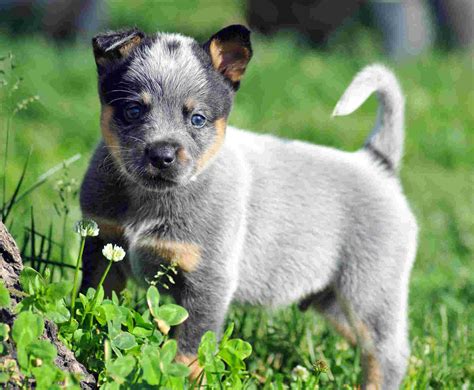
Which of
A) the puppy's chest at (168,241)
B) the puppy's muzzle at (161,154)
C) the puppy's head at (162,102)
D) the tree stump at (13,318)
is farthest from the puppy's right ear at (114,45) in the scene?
the tree stump at (13,318)

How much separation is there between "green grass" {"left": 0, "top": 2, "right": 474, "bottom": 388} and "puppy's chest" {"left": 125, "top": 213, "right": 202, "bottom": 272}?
582 mm

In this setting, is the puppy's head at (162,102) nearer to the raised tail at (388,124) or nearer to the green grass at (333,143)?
the green grass at (333,143)

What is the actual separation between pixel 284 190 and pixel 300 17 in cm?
890

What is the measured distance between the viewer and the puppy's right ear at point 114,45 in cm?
342

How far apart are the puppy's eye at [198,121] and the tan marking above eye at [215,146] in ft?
0.22

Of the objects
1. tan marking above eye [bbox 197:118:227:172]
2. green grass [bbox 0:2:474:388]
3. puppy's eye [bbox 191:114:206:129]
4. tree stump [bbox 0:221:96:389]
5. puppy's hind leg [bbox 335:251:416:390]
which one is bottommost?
green grass [bbox 0:2:474:388]

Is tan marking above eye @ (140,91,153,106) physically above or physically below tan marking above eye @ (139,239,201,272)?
above

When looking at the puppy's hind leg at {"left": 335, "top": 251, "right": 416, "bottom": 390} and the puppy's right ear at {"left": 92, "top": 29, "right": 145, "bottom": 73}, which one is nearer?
the puppy's right ear at {"left": 92, "top": 29, "right": 145, "bottom": 73}

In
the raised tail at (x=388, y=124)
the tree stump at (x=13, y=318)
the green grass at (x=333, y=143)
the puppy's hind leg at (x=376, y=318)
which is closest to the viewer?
the tree stump at (x=13, y=318)

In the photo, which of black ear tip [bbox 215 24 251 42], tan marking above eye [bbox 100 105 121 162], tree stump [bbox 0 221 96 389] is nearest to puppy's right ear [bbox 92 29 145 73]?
tan marking above eye [bbox 100 105 121 162]

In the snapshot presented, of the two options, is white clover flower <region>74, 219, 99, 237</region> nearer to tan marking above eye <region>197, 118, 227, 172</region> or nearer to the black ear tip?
tan marking above eye <region>197, 118, 227, 172</region>

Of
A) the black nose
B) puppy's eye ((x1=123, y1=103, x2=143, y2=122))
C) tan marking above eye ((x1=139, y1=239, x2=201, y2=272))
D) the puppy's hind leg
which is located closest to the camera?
the black nose

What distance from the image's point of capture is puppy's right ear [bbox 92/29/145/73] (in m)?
3.42

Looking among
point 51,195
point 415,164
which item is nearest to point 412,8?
point 415,164
